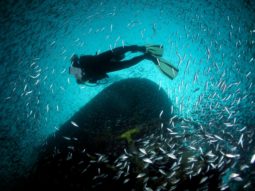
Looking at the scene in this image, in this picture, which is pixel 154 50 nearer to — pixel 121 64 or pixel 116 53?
pixel 121 64

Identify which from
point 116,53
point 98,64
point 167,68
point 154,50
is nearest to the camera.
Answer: point 98,64

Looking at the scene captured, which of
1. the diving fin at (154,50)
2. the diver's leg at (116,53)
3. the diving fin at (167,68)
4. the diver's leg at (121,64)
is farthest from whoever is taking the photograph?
the diving fin at (154,50)

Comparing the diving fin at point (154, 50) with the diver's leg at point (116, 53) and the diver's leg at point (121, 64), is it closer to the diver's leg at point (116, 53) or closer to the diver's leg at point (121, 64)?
the diver's leg at point (121, 64)

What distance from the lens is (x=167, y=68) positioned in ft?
32.5

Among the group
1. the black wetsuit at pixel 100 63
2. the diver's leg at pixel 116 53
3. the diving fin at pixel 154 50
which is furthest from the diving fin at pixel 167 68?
the black wetsuit at pixel 100 63

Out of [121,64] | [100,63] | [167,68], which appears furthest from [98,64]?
[167,68]

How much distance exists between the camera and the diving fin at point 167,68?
9671 millimetres

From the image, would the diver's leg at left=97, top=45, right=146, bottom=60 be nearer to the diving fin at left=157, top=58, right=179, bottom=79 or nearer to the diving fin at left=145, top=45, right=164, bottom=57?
the diving fin at left=145, top=45, right=164, bottom=57

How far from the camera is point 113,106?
1111cm

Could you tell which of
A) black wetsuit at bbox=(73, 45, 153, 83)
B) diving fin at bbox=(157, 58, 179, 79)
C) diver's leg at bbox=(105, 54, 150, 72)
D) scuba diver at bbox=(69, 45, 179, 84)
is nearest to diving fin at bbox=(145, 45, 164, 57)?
diving fin at bbox=(157, 58, 179, 79)

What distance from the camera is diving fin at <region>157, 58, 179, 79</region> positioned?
9671 mm

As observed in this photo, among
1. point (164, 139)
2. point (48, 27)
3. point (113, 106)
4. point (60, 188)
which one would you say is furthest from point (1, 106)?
point (164, 139)

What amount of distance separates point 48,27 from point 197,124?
1001cm

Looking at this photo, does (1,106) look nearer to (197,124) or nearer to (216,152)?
(197,124)
